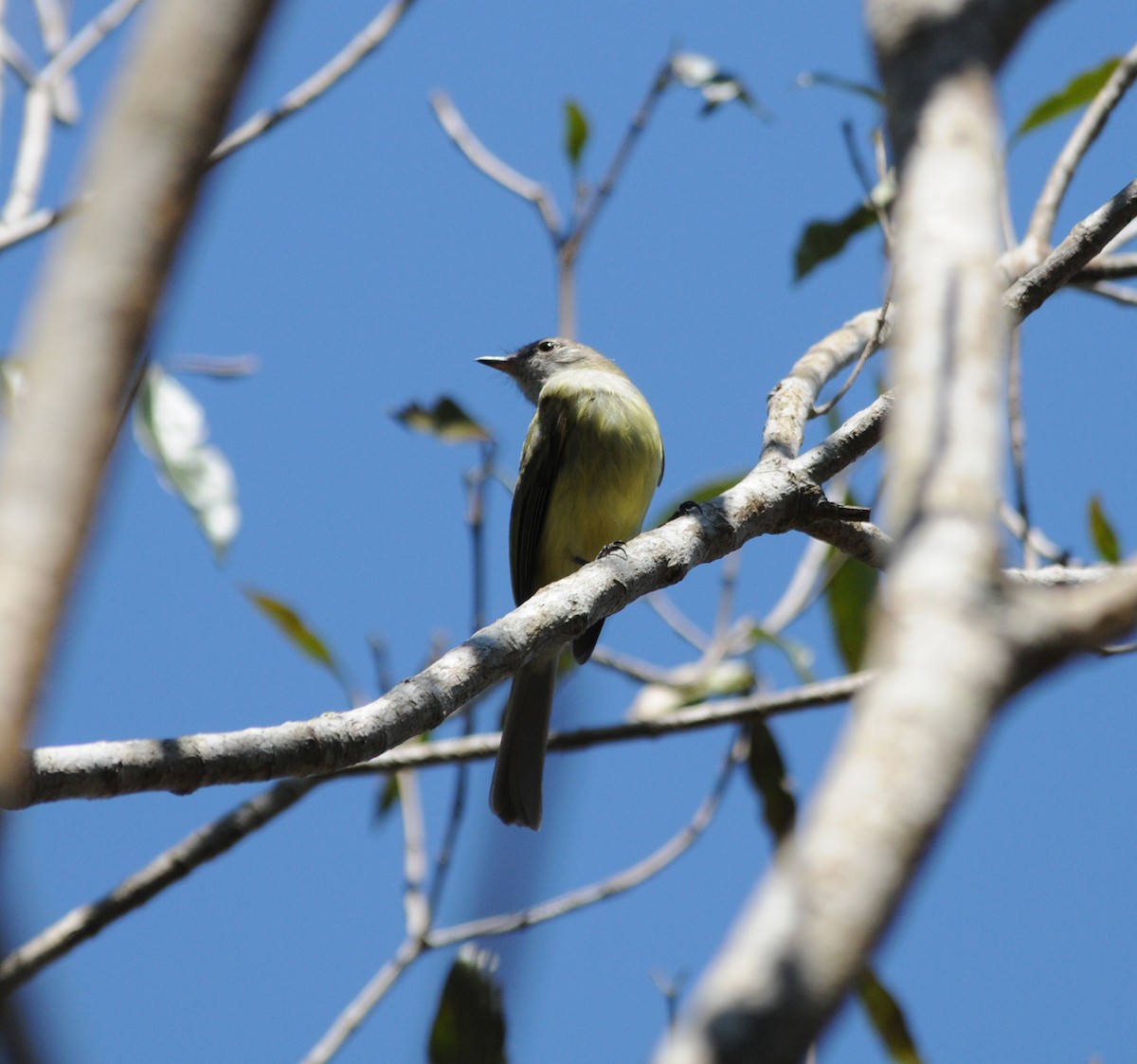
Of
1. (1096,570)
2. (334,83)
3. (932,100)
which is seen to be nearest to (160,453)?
(334,83)

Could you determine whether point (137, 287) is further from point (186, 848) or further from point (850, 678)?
point (850, 678)

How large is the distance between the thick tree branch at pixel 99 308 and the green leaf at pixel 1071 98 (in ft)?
17.9

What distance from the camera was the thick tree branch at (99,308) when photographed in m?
0.60

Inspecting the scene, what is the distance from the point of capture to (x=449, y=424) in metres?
5.75

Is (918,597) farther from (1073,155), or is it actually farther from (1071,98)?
(1071,98)

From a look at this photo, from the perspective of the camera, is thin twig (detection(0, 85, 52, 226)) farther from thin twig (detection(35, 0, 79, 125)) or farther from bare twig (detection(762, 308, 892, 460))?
bare twig (detection(762, 308, 892, 460))

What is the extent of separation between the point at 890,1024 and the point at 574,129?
13.2 ft

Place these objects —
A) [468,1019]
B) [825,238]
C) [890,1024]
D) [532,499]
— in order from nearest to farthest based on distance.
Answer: [468,1019] → [890,1024] → [825,238] → [532,499]

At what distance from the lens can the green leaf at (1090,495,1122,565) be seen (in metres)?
4.89

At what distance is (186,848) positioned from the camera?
3.81 m

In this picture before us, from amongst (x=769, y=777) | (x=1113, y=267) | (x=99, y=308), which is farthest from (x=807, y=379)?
(x=99, y=308)

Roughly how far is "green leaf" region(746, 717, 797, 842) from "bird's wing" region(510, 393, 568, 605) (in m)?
1.43

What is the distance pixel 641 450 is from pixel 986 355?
4716 mm

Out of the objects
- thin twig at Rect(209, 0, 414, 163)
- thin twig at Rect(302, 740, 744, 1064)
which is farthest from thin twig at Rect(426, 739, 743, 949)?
thin twig at Rect(209, 0, 414, 163)
